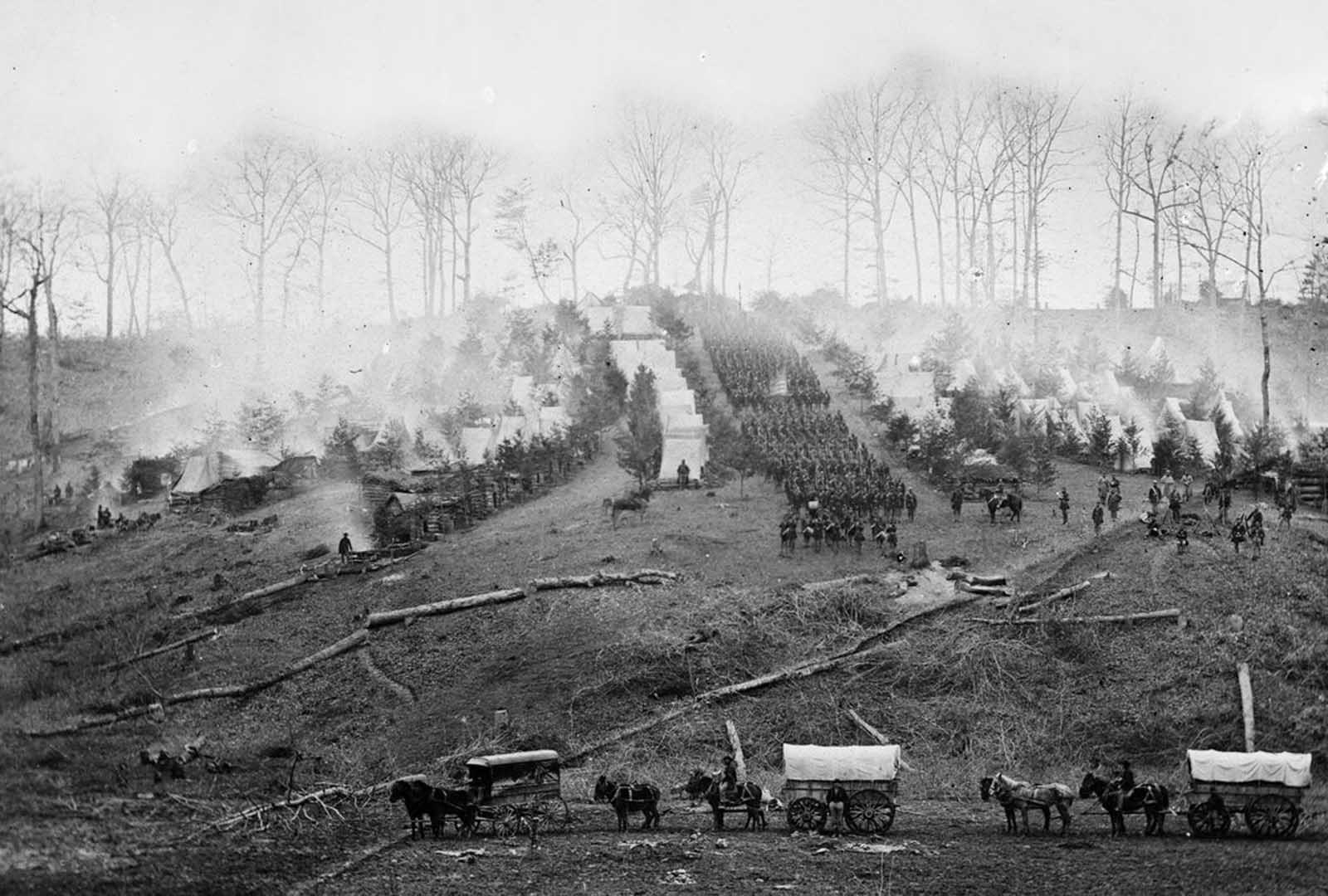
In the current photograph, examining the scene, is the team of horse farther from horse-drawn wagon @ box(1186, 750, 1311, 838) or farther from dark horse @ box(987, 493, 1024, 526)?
dark horse @ box(987, 493, 1024, 526)

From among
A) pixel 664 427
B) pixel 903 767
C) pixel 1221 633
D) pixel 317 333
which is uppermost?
pixel 317 333

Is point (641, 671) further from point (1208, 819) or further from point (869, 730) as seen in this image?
point (1208, 819)

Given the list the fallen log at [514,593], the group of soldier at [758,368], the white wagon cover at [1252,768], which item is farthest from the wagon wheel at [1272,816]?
the group of soldier at [758,368]

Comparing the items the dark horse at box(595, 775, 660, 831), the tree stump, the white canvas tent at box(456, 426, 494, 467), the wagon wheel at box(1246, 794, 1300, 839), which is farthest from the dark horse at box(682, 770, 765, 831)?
the white canvas tent at box(456, 426, 494, 467)

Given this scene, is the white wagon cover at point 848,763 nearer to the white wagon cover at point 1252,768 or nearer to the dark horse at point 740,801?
the dark horse at point 740,801

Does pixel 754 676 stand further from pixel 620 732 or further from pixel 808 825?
pixel 808 825

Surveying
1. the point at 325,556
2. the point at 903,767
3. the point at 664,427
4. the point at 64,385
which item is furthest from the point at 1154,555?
the point at 64,385
